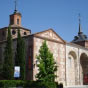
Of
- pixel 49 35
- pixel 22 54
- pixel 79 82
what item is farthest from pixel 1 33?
pixel 79 82

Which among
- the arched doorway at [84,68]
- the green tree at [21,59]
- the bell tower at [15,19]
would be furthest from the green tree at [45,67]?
the arched doorway at [84,68]

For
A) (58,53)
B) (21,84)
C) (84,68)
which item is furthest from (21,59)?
(84,68)

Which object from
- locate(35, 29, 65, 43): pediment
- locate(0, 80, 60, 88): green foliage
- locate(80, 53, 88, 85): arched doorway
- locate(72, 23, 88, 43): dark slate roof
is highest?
locate(72, 23, 88, 43): dark slate roof

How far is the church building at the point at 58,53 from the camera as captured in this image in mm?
33844

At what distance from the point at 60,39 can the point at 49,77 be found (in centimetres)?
1076

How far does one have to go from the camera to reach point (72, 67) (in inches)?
1699

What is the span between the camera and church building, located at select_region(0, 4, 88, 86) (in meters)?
33.8

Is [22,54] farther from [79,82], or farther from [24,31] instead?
[79,82]

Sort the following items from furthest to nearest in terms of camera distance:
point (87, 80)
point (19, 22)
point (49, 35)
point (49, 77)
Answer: point (87, 80) < point (19, 22) < point (49, 35) < point (49, 77)

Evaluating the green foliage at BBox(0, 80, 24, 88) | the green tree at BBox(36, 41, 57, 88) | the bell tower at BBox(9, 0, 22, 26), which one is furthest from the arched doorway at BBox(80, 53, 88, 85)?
the green foliage at BBox(0, 80, 24, 88)

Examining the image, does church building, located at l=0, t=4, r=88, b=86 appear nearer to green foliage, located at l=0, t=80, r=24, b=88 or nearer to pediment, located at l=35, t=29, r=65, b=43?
pediment, located at l=35, t=29, r=65, b=43

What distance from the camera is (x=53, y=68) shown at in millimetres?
31375

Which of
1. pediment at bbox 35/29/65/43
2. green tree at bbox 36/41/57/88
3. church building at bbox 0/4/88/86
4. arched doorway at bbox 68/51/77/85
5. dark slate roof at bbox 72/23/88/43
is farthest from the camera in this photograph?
dark slate roof at bbox 72/23/88/43

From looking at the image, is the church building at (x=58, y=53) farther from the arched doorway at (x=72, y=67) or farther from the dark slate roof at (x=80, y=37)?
the dark slate roof at (x=80, y=37)
